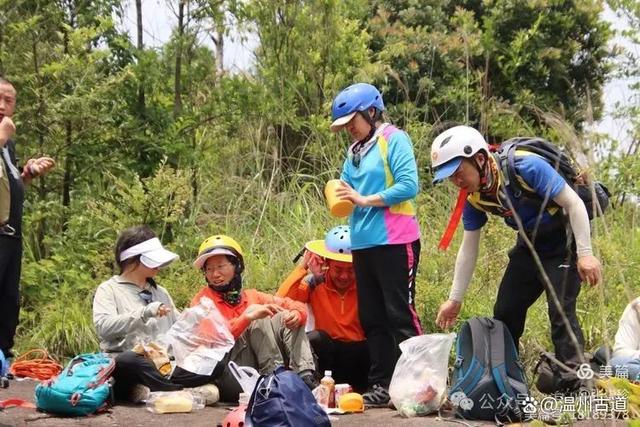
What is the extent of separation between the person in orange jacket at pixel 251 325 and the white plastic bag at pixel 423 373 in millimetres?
696

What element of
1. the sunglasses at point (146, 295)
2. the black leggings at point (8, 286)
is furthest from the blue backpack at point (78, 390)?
the black leggings at point (8, 286)

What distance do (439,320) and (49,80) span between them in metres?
4.11

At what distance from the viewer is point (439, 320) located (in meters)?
5.09

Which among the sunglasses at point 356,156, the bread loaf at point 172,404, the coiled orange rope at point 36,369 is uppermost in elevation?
the sunglasses at point 356,156

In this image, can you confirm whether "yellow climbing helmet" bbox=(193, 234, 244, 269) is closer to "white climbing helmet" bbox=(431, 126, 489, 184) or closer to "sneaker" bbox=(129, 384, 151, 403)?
"sneaker" bbox=(129, 384, 151, 403)

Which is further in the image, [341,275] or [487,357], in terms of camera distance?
[341,275]

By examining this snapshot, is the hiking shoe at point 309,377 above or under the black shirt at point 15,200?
under

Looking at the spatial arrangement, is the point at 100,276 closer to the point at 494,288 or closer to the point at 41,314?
the point at 41,314

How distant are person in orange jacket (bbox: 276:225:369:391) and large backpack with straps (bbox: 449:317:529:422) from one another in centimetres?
109

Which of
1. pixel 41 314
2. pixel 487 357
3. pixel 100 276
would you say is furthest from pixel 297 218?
pixel 487 357

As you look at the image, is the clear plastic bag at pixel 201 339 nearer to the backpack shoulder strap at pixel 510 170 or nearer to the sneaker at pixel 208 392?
the sneaker at pixel 208 392

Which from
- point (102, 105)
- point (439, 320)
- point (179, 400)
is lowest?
point (179, 400)

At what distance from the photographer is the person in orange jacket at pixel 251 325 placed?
18.5 feet

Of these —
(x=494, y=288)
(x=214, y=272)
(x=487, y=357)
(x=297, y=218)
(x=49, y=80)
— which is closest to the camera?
(x=487, y=357)
